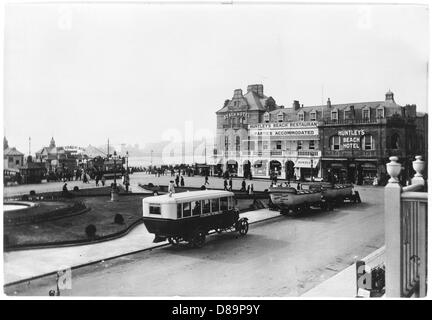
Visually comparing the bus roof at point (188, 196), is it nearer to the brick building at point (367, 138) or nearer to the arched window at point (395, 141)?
the brick building at point (367, 138)

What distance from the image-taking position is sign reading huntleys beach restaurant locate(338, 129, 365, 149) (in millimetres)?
10322

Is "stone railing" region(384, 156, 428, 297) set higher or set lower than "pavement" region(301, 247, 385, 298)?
higher

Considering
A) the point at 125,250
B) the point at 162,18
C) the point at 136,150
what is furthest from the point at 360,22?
the point at 125,250

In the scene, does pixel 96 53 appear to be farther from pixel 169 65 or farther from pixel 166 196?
pixel 166 196

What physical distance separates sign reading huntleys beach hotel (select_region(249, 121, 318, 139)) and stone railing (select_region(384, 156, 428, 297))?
176 inches

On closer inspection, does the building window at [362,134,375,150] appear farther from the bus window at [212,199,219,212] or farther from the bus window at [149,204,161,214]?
the bus window at [149,204,161,214]

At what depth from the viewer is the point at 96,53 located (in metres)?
7.74

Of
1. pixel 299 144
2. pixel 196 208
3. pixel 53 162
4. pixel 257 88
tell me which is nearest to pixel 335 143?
pixel 299 144

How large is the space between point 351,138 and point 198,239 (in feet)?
16.4

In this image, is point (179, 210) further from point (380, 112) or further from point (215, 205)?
point (380, 112)

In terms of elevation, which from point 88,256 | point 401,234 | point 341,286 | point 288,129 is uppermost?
point 288,129

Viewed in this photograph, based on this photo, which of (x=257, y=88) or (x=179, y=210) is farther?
(x=179, y=210)

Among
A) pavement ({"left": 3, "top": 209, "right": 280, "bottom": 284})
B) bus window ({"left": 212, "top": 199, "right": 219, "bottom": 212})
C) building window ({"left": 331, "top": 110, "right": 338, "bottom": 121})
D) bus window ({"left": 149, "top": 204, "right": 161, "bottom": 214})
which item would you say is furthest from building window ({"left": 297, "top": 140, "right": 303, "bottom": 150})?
pavement ({"left": 3, "top": 209, "right": 280, "bottom": 284})

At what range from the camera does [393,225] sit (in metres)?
5.43
